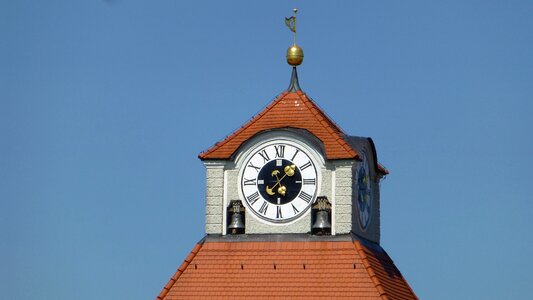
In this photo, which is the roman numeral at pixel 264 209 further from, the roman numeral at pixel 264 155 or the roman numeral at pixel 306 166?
the roman numeral at pixel 306 166

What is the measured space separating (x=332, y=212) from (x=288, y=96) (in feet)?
12.4

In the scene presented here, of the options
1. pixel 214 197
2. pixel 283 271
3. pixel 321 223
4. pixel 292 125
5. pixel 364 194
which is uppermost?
pixel 292 125

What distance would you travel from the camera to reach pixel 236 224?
64.6 metres

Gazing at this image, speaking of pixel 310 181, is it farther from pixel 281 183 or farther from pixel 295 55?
pixel 295 55

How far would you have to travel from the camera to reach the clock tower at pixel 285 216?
63031 millimetres

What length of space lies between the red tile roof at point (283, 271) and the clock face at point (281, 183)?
2.66 ft

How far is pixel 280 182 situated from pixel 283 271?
7.75ft

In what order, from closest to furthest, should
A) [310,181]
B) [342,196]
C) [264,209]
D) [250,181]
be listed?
1. [342,196]
2. [310,181]
3. [264,209]
4. [250,181]

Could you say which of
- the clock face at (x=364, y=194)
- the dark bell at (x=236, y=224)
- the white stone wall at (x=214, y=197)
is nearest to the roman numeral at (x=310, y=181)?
the clock face at (x=364, y=194)

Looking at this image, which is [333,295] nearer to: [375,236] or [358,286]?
[358,286]

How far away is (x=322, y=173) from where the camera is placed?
64062 millimetres

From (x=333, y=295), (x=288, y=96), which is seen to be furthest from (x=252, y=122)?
(x=333, y=295)

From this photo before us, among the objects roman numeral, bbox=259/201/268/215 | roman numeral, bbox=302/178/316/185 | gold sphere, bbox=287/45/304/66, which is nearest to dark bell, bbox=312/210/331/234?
roman numeral, bbox=302/178/316/185

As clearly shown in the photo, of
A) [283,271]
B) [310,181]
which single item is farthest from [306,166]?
[283,271]
